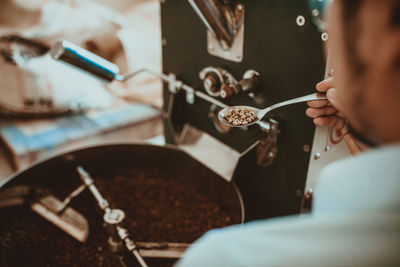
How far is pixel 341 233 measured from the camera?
12.1 inches

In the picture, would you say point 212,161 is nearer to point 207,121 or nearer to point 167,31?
point 207,121

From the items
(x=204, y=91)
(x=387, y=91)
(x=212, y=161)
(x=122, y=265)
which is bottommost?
(x=122, y=265)

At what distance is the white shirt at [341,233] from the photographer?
0.99 feet

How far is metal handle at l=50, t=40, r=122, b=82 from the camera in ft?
2.78

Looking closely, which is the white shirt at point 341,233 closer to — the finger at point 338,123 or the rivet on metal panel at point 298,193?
the finger at point 338,123

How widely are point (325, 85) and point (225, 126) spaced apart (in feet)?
1.22

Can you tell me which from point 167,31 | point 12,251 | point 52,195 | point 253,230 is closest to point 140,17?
point 167,31

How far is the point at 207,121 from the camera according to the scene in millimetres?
1040

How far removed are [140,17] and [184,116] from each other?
3.43ft

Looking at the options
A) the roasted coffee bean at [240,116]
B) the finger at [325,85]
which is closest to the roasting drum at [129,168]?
the roasted coffee bean at [240,116]

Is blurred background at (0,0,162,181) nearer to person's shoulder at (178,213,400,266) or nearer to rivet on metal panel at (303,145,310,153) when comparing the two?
rivet on metal panel at (303,145,310,153)

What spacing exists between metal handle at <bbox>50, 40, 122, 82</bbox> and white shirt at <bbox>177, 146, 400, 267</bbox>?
0.68 meters

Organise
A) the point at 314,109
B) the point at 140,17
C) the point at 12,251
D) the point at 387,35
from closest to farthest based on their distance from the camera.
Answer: the point at 387,35, the point at 314,109, the point at 12,251, the point at 140,17

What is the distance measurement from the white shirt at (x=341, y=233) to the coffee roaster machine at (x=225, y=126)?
1.21 feet
